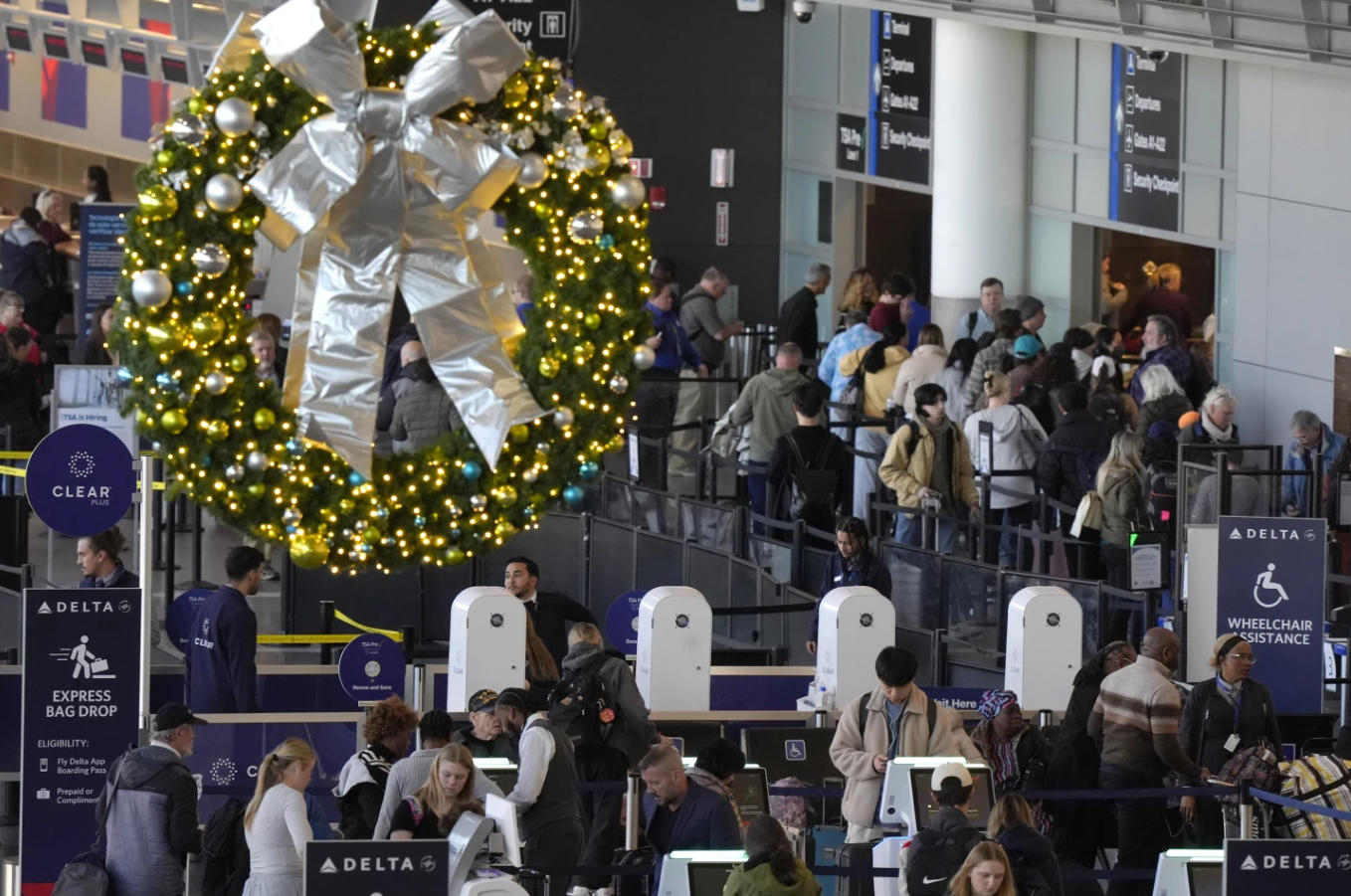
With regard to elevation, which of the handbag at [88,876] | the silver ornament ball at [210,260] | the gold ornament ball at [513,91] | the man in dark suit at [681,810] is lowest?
the handbag at [88,876]

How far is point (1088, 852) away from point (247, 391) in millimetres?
4468

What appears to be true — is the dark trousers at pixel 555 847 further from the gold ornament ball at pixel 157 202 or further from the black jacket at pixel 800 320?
the black jacket at pixel 800 320

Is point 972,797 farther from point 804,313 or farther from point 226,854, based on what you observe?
point 804,313

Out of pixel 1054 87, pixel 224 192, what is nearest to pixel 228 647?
pixel 224 192

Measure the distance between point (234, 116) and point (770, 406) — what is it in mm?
5321

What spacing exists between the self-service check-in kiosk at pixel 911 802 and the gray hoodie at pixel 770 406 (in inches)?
260

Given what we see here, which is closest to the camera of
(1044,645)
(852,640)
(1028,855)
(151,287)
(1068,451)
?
(1028,855)

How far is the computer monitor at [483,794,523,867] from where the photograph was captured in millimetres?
8641

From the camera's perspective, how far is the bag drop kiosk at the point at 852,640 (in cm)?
1101

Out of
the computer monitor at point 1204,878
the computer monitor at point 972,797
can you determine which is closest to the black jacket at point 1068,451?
the computer monitor at point 972,797

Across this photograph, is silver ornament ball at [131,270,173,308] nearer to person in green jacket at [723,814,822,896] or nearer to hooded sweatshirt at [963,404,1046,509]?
person in green jacket at [723,814,822,896]

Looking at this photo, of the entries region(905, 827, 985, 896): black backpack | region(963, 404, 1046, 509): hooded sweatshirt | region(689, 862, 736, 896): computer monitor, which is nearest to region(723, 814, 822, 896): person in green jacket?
region(689, 862, 736, 896): computer monitor

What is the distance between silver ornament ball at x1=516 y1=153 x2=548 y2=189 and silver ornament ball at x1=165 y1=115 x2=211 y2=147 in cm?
155

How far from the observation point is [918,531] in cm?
1473
